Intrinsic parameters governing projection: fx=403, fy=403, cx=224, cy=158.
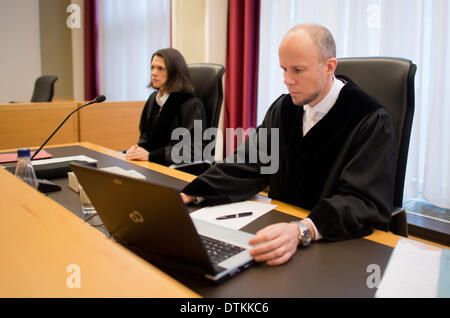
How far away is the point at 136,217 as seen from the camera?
2.69 feet

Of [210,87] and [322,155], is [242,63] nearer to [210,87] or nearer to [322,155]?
[210,87]

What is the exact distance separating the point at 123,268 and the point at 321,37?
90 cm

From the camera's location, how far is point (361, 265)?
86cm

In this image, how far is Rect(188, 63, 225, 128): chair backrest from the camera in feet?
7.44

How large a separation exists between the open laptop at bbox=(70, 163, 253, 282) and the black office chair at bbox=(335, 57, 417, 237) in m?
0.70

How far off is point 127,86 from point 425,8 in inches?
139

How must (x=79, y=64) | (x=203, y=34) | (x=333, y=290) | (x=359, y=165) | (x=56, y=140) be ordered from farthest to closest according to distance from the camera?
(x=79, y=64) → (x=203, y=34) → (x=56, y=140) → (x=359, y=165) → (x=333, y=290)

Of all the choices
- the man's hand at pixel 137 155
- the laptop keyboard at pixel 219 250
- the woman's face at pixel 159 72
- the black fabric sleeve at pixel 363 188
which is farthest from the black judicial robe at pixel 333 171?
the woman's face at pixel 159 72

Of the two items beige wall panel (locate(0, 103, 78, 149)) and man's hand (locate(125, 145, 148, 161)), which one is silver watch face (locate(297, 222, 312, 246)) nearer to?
man's hand (locate(125, 145, 148, 161))

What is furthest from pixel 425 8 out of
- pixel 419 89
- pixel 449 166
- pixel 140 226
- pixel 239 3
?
pixel 140 226

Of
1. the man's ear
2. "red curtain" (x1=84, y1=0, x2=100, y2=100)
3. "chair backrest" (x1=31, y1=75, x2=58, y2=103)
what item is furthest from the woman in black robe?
"red curtain" (x1=84, y1=0, x2=100, y2=100)

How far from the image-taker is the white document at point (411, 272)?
0.75m

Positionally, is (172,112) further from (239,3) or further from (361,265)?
(361,265)

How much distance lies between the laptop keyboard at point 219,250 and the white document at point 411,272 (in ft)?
0.98
